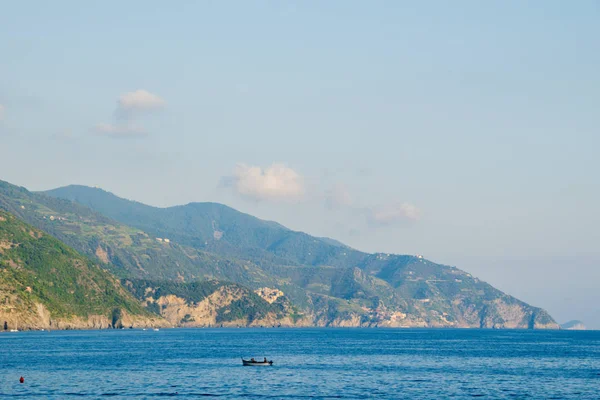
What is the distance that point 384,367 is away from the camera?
19425 cm

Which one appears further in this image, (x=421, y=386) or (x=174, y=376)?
(x=174, y=376)

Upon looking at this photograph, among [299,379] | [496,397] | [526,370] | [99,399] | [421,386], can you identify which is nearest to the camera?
[99,399]

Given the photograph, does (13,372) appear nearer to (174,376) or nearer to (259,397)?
(174,376)

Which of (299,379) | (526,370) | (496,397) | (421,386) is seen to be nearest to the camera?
(496,397)

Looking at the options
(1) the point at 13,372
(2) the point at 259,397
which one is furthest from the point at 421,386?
(1) the point at 13,372

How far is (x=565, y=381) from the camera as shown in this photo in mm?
164625

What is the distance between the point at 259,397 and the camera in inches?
5177

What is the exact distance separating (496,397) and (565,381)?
121 ft

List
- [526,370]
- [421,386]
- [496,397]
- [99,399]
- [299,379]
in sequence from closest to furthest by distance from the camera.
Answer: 1. [99,399]
2. [496,397]
3. [421,386]
4. [299,379]
5. [526,370]

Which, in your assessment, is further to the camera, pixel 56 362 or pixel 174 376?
pixel 56 362

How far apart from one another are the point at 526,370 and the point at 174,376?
82.8m

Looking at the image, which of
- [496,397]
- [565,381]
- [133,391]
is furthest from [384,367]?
[133,391]

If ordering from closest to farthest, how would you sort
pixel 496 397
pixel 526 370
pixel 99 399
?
1. pixel 99 399
2. pixel 496 397
3. pixel 526 370

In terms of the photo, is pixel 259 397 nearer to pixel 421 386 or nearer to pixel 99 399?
pixel 99 399
